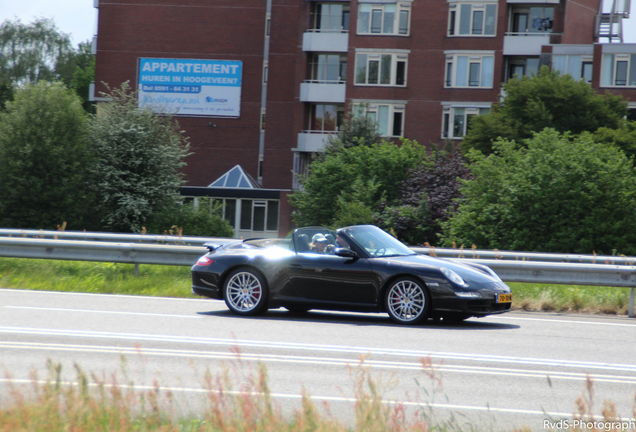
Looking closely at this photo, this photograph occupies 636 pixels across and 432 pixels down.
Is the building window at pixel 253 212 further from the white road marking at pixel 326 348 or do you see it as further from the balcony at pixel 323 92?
the white road marking at pixel 326 348

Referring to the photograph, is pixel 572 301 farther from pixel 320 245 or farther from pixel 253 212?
pixel 253 212

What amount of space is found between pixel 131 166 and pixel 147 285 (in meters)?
23.3

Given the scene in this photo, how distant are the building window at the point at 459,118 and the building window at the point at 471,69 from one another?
1417mm

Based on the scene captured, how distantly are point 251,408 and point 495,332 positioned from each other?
601cm

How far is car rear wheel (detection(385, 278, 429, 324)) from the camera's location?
10.0 m

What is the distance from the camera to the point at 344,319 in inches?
429

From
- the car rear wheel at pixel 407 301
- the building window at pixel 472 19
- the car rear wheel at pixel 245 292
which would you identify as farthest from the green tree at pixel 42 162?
the car rear wheel at pixel 407 301

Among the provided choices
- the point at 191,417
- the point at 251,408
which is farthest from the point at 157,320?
the point at 251,408

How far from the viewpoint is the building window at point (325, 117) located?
4828 centimetres

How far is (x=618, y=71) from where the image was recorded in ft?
138

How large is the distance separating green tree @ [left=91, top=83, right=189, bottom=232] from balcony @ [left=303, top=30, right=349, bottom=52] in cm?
1346

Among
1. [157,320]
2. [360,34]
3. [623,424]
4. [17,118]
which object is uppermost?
[360,34]

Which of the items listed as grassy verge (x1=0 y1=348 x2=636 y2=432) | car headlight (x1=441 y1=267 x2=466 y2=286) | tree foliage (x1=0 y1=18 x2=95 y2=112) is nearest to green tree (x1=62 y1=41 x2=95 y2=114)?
tree foliage (x1=0 y1=18 x2=95 y2=112)

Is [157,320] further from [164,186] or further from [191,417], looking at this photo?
[164,186]
